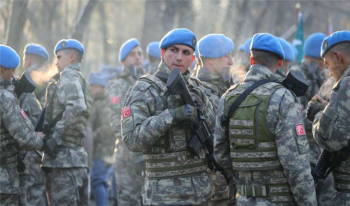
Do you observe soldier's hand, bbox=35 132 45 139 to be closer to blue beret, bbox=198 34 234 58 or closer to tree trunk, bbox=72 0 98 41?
blue beret, bbox=198 34 234 58

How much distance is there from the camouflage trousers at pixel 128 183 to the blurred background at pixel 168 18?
275cm

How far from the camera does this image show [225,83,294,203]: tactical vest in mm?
4332

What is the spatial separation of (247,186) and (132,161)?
3097mm

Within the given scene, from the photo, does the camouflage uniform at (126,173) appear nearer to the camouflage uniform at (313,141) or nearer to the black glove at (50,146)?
the black glove at (50,146)

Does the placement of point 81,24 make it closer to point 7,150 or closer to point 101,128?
point 101,128

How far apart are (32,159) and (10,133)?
177 cm

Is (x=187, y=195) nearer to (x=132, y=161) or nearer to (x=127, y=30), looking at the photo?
(x=132, y=161)

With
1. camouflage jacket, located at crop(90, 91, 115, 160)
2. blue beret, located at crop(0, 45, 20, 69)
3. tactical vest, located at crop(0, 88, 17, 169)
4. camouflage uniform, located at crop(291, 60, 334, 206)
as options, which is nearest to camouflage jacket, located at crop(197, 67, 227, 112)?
camouflage uniform, located at crop(291, 60, 334, 206)

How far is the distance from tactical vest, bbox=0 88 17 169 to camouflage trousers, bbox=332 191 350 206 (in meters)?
3.35

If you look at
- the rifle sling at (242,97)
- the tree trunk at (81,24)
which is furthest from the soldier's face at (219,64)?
the tree trunk at (81,24)

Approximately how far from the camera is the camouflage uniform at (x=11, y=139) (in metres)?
5.77

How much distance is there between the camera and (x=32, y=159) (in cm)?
751

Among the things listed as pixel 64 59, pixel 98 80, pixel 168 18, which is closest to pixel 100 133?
pixel 98 80

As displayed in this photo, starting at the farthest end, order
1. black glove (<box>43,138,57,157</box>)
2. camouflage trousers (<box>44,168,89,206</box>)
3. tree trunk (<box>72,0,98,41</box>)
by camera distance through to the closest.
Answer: tree trunk (<box>72,0,98,41</box>)
camouflage trousers (<box>44,168,89,206</box>)
black glove (<box>43,138,57,157</box>)
